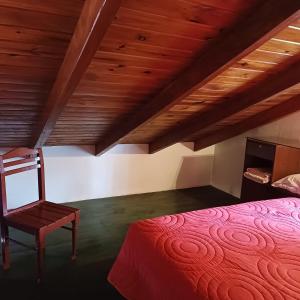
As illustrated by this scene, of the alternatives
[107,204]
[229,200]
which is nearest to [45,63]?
[107,204]

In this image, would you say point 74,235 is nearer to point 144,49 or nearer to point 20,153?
point 20,153

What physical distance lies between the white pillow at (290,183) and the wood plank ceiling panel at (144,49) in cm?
154

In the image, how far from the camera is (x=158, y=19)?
5.09 feet

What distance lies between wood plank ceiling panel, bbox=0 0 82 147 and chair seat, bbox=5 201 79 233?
78 cm

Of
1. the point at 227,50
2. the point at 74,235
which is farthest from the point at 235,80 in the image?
the point at 74,235

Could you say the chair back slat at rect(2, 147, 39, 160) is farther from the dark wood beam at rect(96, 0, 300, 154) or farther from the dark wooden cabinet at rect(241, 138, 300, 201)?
the dark wooden cabinet at rect(241, 138, 300, 201)

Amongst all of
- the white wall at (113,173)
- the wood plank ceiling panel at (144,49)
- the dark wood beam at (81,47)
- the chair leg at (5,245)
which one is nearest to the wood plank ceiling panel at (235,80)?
the wood plank ceiling panel at (144,49)

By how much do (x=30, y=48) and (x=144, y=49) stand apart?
643mm

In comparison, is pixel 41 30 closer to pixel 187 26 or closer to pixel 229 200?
pixel 187 26

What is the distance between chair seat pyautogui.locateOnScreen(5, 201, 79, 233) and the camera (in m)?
2.05

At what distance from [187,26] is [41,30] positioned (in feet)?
2.51

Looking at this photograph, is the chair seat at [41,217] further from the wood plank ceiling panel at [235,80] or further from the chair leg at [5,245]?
the wood plank ceiling panel at [235,80]

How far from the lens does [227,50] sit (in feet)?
5.81

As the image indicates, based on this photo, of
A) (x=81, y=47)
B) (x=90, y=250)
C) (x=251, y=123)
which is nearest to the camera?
(x=81, y=47)
